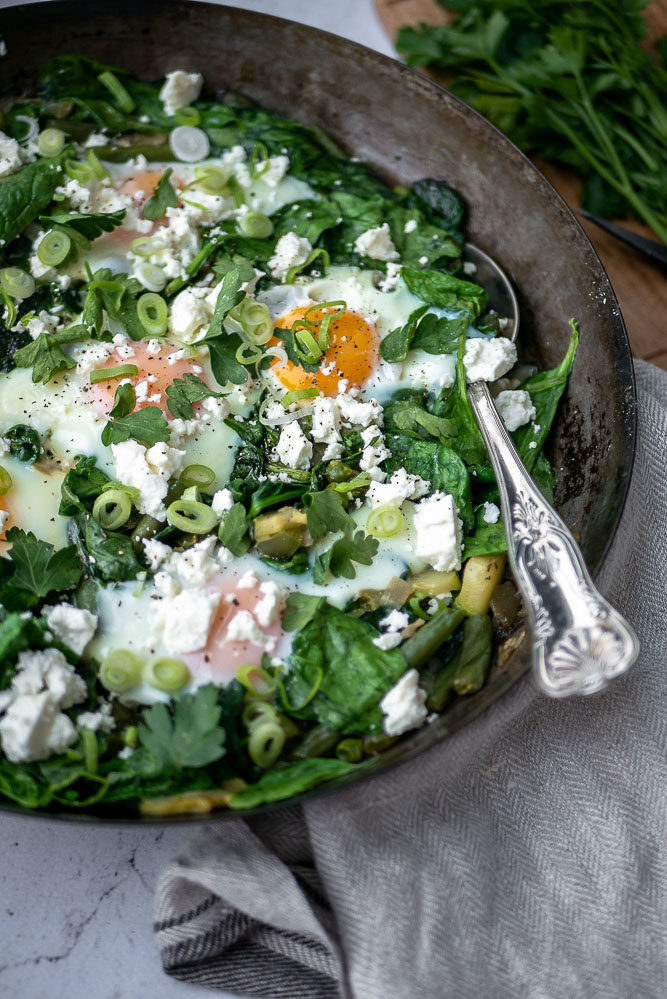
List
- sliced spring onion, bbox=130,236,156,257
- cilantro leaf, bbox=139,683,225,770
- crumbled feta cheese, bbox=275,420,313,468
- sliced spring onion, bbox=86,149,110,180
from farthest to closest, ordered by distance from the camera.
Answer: sliced spring onion, bbox=86,149,110,180 → sliced spring onion, bbox=130,236,156,257 → crumbled feta cheese, bbox=275,420,313,468 → cilantro leaf, bbox=139,683,225,770

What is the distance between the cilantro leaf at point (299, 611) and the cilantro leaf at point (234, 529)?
248 mm

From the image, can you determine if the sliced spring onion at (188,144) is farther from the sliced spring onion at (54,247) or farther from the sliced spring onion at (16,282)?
the sliced spring onion at (16,282)

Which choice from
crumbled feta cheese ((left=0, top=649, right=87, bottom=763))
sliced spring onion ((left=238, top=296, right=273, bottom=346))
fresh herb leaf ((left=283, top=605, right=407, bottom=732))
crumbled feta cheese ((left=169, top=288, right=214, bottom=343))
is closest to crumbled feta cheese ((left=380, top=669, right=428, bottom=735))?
fresh herb leaf ((left=283, top=605, right=407, bottom=732))

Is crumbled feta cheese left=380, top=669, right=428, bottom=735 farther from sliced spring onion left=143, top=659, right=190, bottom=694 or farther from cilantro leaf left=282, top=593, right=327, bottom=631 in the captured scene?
sliced spring onion left=143, top=659, right=190, bottom=694

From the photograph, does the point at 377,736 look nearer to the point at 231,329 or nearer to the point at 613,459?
the point at 613,459

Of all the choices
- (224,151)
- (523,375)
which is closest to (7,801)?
(523,375)

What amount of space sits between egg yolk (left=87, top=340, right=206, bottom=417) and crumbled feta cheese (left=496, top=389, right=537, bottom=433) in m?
1.05

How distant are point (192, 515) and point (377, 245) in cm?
127

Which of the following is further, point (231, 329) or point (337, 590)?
point (231, 329)

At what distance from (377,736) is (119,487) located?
112cm

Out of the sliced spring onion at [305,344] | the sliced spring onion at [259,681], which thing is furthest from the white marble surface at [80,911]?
the sliced spring onion at [305,344]

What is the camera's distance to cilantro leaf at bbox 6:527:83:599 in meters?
2.68

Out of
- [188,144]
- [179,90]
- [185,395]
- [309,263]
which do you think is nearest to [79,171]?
[188,144]

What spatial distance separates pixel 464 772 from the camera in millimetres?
2742
